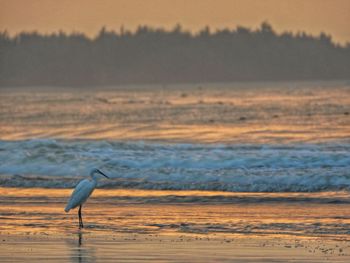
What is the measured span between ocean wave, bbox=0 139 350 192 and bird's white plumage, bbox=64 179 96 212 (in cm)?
299

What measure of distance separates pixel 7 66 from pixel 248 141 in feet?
170

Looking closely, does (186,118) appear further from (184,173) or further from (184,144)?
(184,173)

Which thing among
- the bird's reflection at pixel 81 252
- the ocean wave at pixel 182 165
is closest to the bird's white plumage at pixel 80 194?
the bird's reflection at pixel 81 252

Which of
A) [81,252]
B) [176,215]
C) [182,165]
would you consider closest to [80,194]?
[176,215]

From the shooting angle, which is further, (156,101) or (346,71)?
(346,71)

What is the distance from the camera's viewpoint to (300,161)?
21.0 m

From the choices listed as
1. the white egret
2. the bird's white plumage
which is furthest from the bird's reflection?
the bird's white plumage

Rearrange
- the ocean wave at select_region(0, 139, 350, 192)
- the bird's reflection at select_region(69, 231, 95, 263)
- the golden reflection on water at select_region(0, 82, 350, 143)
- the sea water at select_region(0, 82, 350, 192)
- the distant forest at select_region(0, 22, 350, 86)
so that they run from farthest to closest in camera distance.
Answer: the distant forest at select_region(0, 22, 350, 86), the golden reflection on water at select_region(0, 82, 350, 143), the sea water at select_region(0, 82, 350, 192), the ocean wave at select_region(0, 139, 350, 192), the bird's reflection at select_region(69, 231, 95, 263)

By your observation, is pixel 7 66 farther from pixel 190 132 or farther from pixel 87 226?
pixel 87 226

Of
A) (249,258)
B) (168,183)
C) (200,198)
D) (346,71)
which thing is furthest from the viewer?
(346,71)

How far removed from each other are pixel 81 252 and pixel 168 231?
5.52 ft

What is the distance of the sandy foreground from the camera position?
11.5m

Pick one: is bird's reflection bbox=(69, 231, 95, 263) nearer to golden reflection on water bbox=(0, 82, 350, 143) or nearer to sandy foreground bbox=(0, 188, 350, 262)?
sandy foreground bbox=(0, 188, 350, 262)

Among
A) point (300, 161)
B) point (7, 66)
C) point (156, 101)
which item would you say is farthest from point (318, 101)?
point (7, 66)
